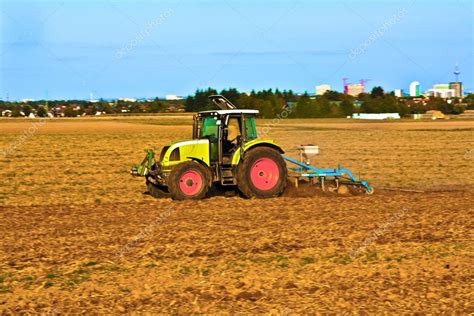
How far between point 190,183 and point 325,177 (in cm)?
288

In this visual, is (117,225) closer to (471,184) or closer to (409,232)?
(409,232)

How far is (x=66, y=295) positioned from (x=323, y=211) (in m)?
5.89

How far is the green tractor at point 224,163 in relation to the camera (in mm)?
13703

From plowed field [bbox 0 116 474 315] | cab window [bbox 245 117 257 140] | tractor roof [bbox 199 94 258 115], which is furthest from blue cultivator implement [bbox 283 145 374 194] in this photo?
tractor roof [bbox 199 94 258 115]

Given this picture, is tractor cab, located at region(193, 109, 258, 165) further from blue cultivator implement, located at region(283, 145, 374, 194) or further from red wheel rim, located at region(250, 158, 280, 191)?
blue cultivator implement, located at region(283, 145, 374, 194)

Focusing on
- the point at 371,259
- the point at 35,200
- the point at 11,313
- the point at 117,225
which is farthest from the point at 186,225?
the point at 35,200

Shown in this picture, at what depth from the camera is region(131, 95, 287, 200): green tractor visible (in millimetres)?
13703

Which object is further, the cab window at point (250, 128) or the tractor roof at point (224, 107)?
the cab window at point (250, 128)

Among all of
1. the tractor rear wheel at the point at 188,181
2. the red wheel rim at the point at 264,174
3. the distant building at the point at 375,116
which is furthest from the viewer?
the distant building at the point at 375,116

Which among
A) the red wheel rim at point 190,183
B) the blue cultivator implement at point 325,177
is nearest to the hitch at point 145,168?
the red wheel rim at point 190,183

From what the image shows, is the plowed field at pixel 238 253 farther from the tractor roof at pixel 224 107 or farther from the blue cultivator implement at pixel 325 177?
the tractor roof at pixel 224 107

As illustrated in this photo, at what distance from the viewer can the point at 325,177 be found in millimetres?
14859

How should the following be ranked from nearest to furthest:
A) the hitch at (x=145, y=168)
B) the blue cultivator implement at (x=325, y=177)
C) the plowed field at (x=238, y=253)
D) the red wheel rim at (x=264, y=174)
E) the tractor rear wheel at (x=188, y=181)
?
the plowed field at (x=238, y=253), the tractor rear wheel at (x=188, y=181), the red wheel rim at (x=264, y=174), the hitch at (x=145, y=168), the blue cultivator implement at (x=325, y=177)

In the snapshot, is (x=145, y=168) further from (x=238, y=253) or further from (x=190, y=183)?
(x=238, y=253)
